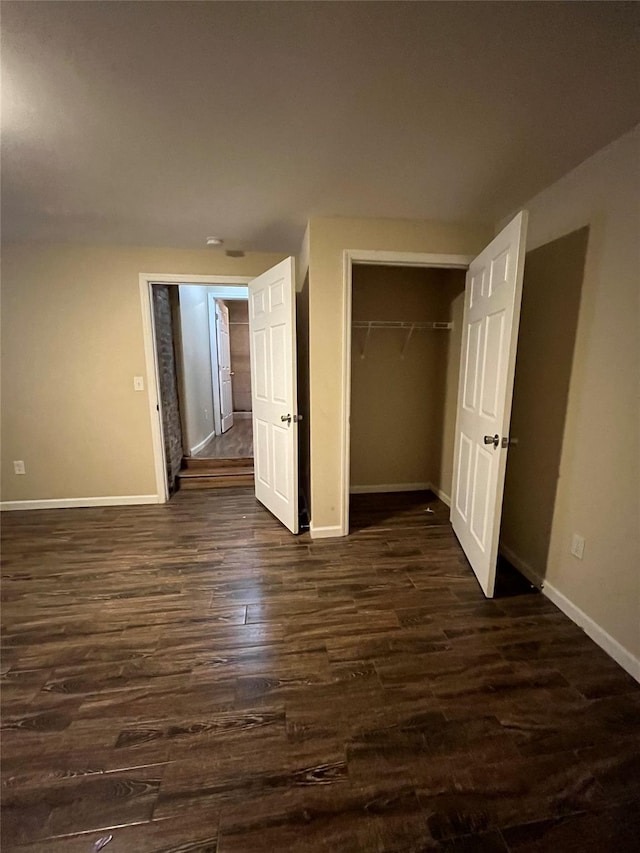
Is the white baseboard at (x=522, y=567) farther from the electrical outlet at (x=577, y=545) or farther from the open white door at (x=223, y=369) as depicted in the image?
the open white door at (x=223, y=369)

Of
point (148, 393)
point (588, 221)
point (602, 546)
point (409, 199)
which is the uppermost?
point (409, 199)

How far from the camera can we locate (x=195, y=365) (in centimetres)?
451

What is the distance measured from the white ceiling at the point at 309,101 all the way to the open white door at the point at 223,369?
3522 millimetres

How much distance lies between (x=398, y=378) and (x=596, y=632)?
2.45m

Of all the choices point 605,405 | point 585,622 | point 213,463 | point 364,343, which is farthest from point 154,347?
point 585,622

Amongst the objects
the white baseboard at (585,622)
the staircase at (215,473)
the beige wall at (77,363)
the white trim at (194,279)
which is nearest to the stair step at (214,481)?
the staircase at (215,473)

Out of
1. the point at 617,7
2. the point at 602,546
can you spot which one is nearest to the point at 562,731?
the point at 602,546

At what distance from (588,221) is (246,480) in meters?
3.47

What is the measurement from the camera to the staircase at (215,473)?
373cm

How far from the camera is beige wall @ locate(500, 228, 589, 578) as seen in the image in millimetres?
1854

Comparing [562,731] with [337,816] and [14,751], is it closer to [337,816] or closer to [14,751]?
[337,816]

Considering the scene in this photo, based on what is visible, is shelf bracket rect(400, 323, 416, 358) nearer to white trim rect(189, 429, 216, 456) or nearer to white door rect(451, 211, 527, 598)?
white door rect(451, 211, 527, 598)

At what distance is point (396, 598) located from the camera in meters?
2.00

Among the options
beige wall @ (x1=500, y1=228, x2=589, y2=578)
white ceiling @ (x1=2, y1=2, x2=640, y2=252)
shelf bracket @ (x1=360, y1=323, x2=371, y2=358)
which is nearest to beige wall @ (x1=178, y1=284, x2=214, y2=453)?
white ceiling @ (x1=2, y1=2, x2=640, y2=252)
